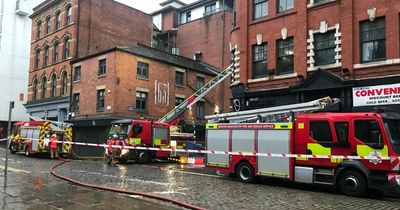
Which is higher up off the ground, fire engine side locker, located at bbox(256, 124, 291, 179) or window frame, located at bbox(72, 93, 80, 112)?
window frame, located at bbox(72, 93, 80, 112)

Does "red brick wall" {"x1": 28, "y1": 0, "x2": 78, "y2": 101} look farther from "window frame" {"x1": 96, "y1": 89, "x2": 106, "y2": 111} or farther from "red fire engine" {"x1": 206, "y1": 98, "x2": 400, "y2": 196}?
"red fire engine" {"x1": 206, "y1": 98, "x2": 400, "y2": 196}

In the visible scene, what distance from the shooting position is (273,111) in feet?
50.9

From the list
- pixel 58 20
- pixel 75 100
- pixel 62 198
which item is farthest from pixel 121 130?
pixel 58 20

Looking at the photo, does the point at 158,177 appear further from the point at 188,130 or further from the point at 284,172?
the point at 188,130

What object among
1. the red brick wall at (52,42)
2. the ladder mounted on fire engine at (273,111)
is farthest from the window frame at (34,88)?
the ladder mounted on fire engine at (273,111)

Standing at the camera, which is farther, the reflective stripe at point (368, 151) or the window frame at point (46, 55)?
the window frame at point (46, 55)

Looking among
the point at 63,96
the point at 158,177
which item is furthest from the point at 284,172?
the point at 63,96

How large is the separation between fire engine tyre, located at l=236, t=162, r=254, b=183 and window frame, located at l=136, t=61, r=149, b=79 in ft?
65.5

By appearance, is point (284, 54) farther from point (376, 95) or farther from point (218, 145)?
point (218, 145)

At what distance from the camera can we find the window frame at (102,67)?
109 feet

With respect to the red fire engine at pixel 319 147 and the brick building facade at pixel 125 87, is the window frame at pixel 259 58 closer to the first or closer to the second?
the red fire engine at pixel 319 147

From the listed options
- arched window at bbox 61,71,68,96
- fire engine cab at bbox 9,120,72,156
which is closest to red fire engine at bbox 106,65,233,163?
fire engine cab at bbox 9,120,72,156

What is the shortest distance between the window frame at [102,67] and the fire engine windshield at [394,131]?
24.8 meters

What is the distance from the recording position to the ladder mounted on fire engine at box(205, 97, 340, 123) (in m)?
14.5
